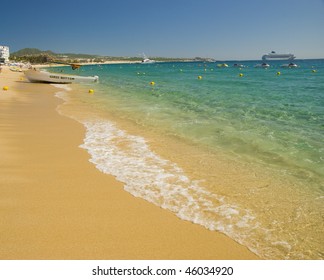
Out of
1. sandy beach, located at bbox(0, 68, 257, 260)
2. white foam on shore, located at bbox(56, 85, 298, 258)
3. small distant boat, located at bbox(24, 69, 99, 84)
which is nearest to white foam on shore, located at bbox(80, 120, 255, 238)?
white foam on shore, located at bbox(56, 85, 298, 258)

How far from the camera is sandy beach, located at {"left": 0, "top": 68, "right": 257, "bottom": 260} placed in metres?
3.42

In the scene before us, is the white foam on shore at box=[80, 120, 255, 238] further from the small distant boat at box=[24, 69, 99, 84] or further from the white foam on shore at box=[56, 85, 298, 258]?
the small distant boat at box=[24, 69, 99, 84]

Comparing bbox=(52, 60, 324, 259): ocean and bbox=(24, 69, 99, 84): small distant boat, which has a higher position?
bbox=(24, 69, 99, 84): small distant boat

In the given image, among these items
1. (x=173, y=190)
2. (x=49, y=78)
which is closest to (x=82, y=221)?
(x=173, y=190)

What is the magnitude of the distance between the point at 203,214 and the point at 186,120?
7781 mm

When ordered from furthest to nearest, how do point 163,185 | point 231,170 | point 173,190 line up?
point 231,170, point 163,185, point 173,190

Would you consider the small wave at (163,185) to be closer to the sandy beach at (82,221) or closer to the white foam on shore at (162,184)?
the white foam on shore at (162,184)

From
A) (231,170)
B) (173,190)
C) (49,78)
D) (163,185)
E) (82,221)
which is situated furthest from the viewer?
(49,78)

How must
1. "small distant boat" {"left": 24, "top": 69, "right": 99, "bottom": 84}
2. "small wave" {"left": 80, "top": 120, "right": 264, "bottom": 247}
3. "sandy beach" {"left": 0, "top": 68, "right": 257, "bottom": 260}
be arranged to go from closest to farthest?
"sandy beach" {"left": 0, "top": 68, "right": 257, "bottom": 260}, "small wave" {"left": 80, "top": 120, "right": 264, "bottom": 247}, "small distant boat" {"left": 24, "top": 69, "right": 99, "bottom": 84}

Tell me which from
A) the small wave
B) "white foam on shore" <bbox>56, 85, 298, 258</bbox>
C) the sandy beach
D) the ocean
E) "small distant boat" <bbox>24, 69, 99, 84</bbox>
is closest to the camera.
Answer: the sandy beach

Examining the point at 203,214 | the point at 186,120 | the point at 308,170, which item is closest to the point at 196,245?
the point at 203,214

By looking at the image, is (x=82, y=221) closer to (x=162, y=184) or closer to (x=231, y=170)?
(x=162, y=184)

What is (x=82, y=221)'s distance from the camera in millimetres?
4039
